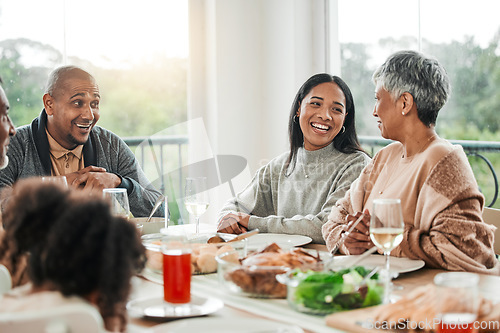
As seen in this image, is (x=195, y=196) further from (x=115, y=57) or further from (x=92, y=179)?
(x=115, y=57)

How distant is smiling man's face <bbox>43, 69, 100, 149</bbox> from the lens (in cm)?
274

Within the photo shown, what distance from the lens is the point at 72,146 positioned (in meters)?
2.77

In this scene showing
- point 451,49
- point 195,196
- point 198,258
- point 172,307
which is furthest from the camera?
point 451,49

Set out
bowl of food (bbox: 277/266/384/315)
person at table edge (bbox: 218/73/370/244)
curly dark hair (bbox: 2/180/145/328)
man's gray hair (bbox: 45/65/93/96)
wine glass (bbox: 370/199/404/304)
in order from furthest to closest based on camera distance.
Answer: man's gray hair (bbox: 45/65/93/96) < person at table edge (bbox: 218/73/370/244) < wine glass (bbox: 370/199/404/304) < bowl of food (bbox: 277/266/384/315) < curly dark hair (bbox: 2/180/145/328)

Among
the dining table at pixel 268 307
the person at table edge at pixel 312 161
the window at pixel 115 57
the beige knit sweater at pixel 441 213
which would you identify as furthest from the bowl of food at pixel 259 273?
the window at pixel 115 57

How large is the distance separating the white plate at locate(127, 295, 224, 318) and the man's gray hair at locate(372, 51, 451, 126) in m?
1.01

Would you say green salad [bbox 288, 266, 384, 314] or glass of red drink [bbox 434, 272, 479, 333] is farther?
green salad [bbox 288, 266, 384, 314]

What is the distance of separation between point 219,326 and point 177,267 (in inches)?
8.7

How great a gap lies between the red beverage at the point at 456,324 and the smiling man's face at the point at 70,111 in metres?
2.20

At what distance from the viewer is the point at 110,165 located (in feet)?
9.28

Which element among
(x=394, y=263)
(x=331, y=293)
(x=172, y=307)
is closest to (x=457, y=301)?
(x=331, y=293)

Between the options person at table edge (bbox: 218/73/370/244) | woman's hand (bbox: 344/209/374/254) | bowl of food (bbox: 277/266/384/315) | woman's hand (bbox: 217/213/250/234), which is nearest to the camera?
bowl of food (bbox: 277/266/384/315)

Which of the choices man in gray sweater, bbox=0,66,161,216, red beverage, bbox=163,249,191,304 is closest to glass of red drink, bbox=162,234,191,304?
red beverage, bbox=163,249,191,304

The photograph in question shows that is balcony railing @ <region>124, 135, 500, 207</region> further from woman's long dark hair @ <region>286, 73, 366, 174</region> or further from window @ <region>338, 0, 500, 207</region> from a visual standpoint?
woman's long dark hair @ <region>286, 73, 366, 174</region>
